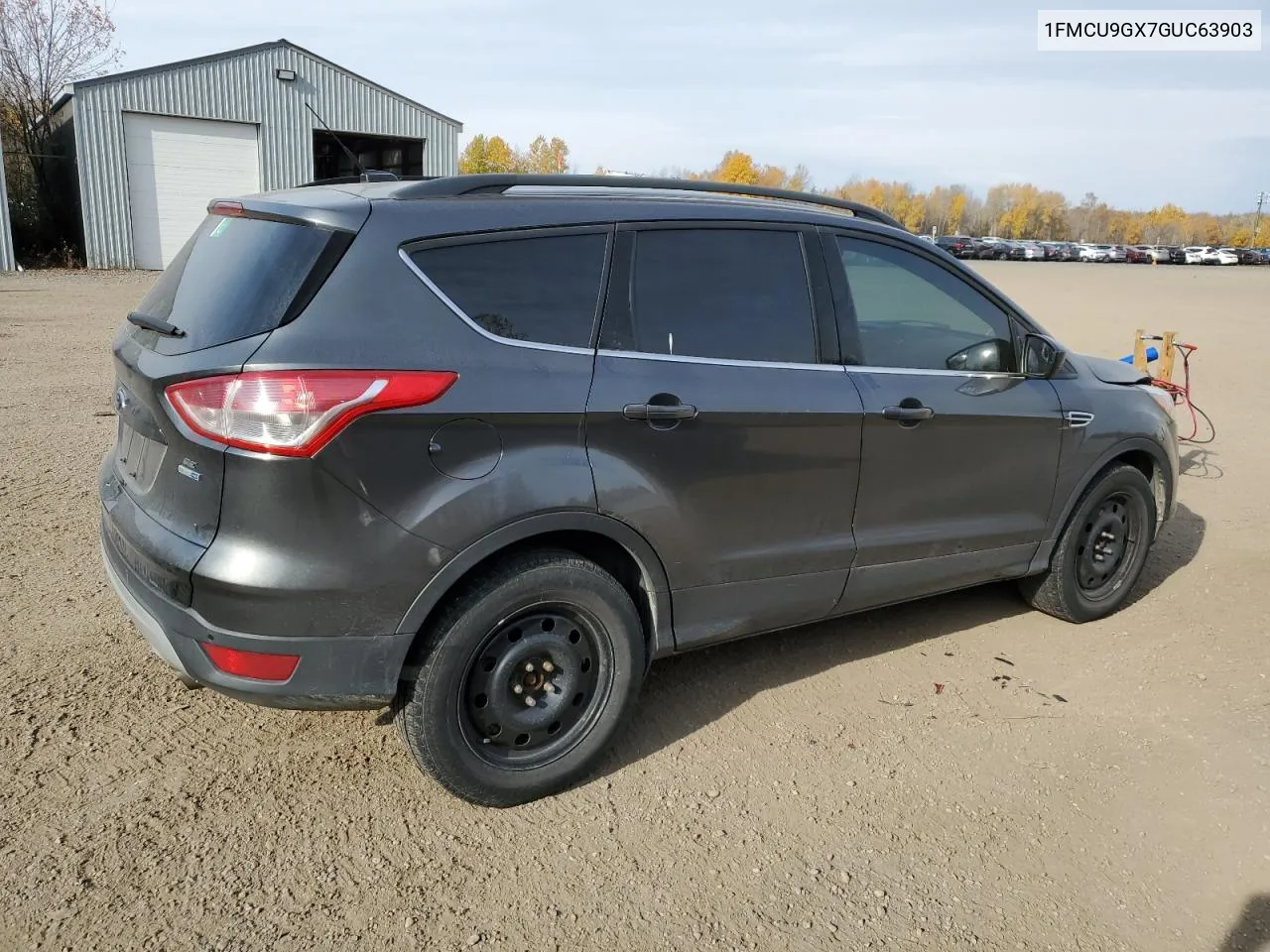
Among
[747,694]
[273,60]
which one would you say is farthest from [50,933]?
[273,60]

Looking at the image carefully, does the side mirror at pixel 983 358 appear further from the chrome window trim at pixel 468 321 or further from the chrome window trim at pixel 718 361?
the chrome window trim at pixel 468 321

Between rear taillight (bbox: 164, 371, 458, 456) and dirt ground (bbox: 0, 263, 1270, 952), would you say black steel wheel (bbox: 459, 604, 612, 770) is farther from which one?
rear taillight (bbox: 164, 371, 458, 456)

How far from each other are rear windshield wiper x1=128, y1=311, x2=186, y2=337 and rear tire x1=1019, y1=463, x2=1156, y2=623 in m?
3.84

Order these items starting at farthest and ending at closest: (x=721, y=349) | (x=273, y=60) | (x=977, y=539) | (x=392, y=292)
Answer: (x=273, y=60) → (x=977, y=539) → (x=721, y=349) → (x=392, y=292)

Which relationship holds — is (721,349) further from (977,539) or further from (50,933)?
(50,933)

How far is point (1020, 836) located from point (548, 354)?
2134 millimetres

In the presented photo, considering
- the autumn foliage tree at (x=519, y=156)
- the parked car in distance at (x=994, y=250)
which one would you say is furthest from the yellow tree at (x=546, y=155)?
the parked car in distance at (x=994, y=250)

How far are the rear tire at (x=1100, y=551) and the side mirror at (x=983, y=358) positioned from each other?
0.90 meters

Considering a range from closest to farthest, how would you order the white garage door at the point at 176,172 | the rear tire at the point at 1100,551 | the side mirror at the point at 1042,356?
1. the side mirror at the point at 1042,356
2. the rear tire at the point at 1100,551
3. the white garage door at the point at 176,172

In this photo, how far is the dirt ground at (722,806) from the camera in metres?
2.72

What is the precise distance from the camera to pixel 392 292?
2.82 m

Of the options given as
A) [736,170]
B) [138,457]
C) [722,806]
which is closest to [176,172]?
[138,457]

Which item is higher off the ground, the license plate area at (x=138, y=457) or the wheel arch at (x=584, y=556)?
the license plate area at (x=138, y=457)

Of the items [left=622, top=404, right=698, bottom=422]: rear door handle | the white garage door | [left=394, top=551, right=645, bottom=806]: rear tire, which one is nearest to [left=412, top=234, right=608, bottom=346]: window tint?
[left=622, top=404, right=698, bottom=422]: rear door handle
